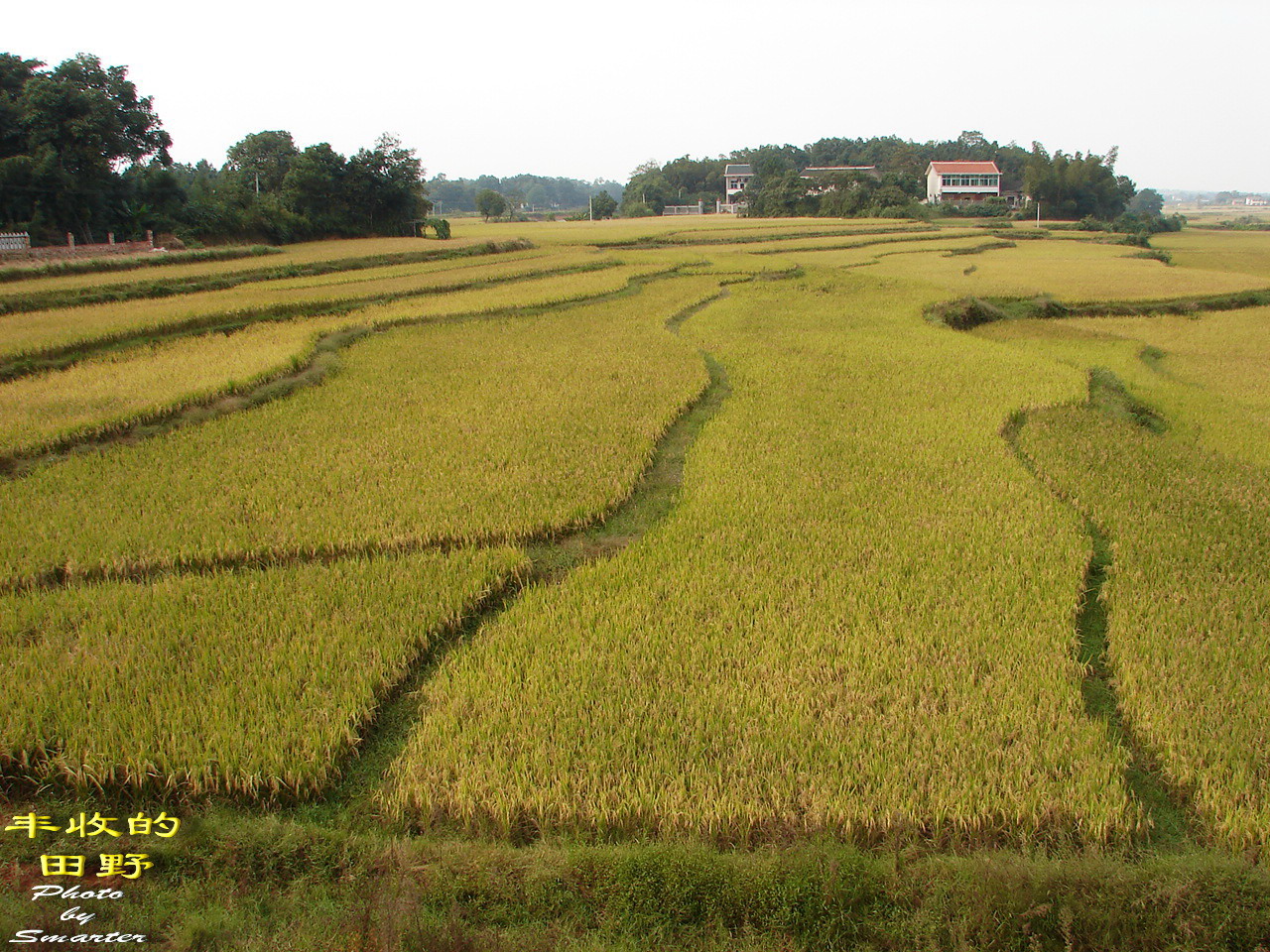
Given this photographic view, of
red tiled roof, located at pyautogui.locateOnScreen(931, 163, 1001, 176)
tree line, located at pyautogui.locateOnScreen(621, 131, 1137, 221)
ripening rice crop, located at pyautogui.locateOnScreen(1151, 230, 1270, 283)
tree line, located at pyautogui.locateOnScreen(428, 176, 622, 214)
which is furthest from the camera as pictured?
tree line, located at pyautogui.locateOnScreen(428, 176, 622, 214)

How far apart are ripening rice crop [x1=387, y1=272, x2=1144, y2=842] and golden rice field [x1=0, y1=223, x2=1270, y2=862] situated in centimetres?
2

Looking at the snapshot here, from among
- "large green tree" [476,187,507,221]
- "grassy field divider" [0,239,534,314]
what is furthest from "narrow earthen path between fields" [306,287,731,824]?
"large green tree" [476,187,507,221]

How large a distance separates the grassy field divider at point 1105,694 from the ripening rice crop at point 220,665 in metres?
2.99

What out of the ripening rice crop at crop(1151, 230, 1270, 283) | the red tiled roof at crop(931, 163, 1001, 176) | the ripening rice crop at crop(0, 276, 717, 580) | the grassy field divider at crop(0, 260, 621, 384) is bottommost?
the ripening rice crop at crop(0, 276, 717, 580)

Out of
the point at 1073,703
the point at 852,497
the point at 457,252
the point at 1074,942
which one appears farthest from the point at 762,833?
the point at 457,252

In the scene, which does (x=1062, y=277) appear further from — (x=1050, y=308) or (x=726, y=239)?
(x=726, y=239)

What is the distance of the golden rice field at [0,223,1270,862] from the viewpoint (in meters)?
3.01

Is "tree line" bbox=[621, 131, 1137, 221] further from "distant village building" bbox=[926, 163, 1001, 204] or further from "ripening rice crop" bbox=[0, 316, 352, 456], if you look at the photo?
"ripening rice crop" bbox=[0, 316, 352, 456]

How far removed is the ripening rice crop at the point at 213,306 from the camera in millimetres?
10250

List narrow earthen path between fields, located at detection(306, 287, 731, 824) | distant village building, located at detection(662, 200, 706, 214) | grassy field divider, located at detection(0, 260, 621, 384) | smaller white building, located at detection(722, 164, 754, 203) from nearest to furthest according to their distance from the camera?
narrow earthen path between fields, located at detection(306, 287, 731, 824)
grassy field divider, located at detection(0, 260, 621, 384)
distant village building, located at detection(662, 200, 706, 214)
smaller white building, located at detection(722, 164, 754, 203)

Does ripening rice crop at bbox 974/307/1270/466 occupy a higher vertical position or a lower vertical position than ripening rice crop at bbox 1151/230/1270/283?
lower

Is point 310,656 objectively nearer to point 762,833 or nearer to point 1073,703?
point 762,833

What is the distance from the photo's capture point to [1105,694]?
3654 millimetres

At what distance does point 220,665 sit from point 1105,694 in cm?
391
